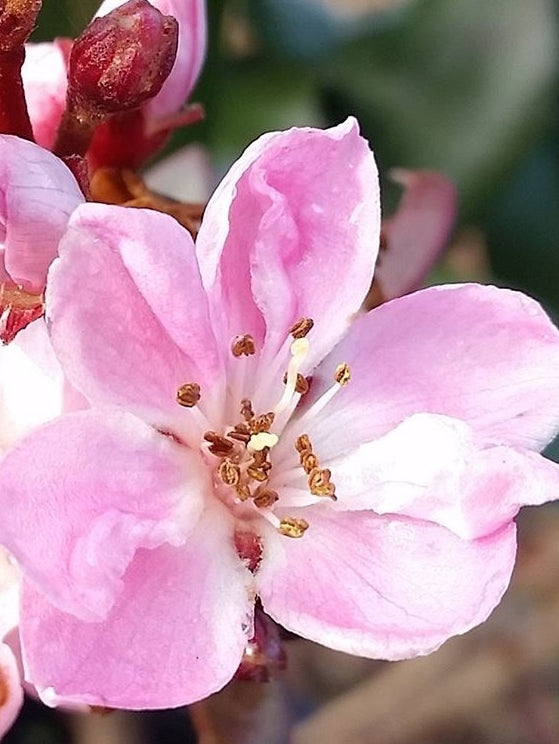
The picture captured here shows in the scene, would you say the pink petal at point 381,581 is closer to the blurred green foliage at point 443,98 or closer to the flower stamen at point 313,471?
the flower stamen at point 313,471

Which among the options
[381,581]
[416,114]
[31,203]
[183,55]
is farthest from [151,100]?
[416,114]

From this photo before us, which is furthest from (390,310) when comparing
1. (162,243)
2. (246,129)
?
(246,129)

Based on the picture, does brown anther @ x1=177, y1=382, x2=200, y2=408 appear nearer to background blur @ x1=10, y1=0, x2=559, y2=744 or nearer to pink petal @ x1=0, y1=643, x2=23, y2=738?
pink petal @ x1=0, y1=643, x2=23, y2=738

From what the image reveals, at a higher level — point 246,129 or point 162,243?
point 162,243

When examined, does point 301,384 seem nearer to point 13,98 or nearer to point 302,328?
point 302,328

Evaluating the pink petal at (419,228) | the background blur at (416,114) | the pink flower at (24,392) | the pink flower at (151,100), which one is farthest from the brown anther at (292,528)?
the background blur at (416,114)

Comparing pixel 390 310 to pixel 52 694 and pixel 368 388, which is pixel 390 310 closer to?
pixel 368 388
